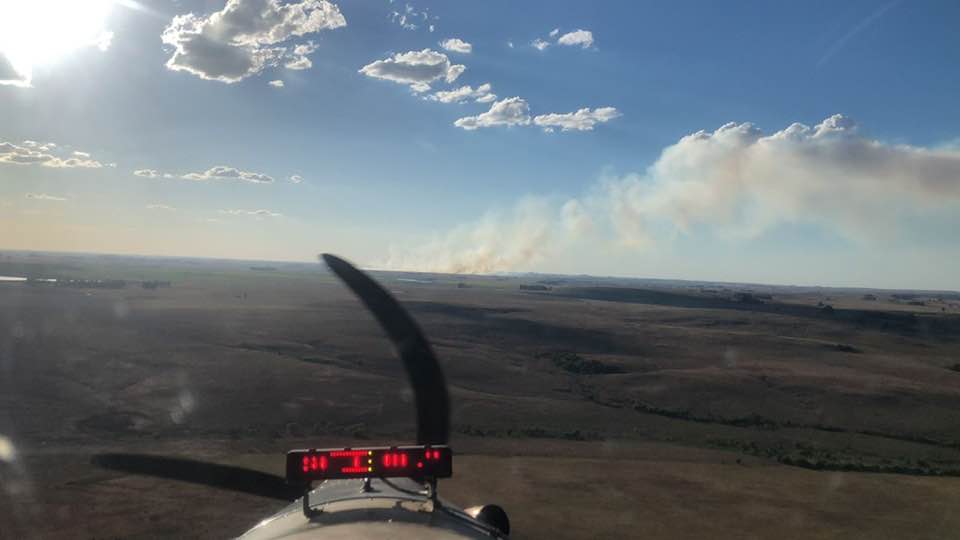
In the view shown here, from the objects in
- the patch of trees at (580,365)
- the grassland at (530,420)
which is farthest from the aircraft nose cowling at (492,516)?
the patch of trees at (580,365)

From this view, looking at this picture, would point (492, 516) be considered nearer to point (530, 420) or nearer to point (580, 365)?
point (530, 420)

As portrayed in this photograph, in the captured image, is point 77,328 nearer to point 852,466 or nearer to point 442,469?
point 852,466

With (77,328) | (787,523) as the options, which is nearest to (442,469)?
(787,523)

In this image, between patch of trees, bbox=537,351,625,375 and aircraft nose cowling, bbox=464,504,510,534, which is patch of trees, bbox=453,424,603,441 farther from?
aircraft nose cowling, bbox=464,504,510,534

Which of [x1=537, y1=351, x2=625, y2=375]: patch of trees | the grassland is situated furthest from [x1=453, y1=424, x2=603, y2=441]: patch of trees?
[x1=537, y1=351, x2=625, y2=375]: patch of trees

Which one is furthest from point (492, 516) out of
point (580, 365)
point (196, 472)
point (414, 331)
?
point (580, 365)
